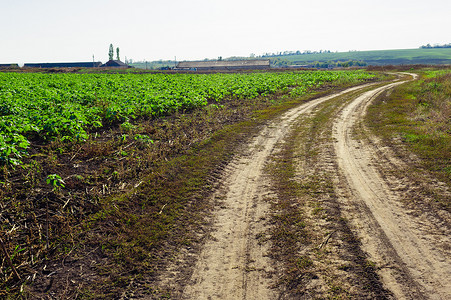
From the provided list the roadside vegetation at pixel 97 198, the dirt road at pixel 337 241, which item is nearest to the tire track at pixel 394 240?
the dirt road at pixel 337 241

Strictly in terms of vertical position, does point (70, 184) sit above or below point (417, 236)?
above

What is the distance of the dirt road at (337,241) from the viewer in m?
4.59

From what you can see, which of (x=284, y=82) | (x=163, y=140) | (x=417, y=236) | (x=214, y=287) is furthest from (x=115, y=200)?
(x=284, y=82)

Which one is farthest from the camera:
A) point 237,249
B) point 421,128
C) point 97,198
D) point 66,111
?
point 421,128

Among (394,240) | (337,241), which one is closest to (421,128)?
(394,240)

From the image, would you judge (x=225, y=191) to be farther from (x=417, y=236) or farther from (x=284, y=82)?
(x=284, y=82)

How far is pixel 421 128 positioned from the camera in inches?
523

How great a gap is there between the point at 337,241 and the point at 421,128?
10646 millimetres

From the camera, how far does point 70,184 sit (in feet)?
26.1

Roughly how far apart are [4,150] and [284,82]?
32.4 meters

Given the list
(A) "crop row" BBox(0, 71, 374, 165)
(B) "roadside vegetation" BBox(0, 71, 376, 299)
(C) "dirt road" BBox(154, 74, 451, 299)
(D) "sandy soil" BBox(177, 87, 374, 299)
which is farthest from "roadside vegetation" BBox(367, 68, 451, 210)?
(A) "crop row" BBox(0, 71, 374, 165)

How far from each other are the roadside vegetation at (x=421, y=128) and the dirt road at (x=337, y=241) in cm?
133

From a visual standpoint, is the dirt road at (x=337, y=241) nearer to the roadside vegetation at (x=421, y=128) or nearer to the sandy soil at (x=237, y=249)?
the sandy soil at (x=237, y=249)

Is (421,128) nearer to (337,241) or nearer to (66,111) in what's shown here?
(337,241)
